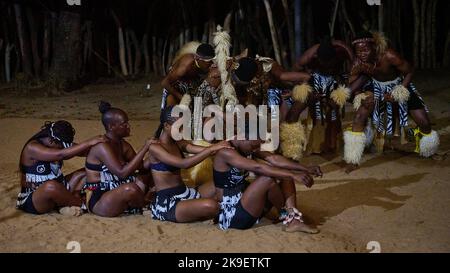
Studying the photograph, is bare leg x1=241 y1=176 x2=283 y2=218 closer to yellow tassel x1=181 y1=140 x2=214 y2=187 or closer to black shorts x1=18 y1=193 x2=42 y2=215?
yellow tassel x1=181 y1=140 x2=214 y2=187

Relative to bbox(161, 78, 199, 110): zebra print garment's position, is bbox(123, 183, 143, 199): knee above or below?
below

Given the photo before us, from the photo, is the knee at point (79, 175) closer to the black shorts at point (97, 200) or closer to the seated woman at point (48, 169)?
the seated woman at point (48, 169)

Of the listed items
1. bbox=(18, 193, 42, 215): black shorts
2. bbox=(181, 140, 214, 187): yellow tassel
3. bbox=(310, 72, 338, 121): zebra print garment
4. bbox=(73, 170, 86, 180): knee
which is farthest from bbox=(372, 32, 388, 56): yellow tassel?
bbox=(18, 193, 42, 215): black shorts

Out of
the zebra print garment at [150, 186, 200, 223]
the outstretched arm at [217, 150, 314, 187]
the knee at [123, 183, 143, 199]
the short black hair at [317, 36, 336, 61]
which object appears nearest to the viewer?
the outstretched arm at [217, 150, 314, 187]

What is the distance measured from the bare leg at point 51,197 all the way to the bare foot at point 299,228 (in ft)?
5.67

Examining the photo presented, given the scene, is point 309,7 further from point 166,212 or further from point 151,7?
point 166,212

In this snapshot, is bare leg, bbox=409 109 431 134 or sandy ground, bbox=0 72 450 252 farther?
bare leg, bbox=409 109 431 134

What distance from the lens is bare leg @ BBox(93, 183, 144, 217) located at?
3.94 metres

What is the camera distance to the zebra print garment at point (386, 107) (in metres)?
5.44

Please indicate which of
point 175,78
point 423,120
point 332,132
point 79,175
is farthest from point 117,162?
point 423,120

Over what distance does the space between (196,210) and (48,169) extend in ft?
4.24

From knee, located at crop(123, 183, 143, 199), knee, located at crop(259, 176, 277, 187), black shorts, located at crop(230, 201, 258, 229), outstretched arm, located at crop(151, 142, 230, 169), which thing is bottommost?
black shorts, located at crop(230, 201, 258, 229)

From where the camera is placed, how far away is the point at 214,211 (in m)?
3.71

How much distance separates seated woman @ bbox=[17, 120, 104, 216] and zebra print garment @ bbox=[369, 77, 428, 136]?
3002 millimetres
